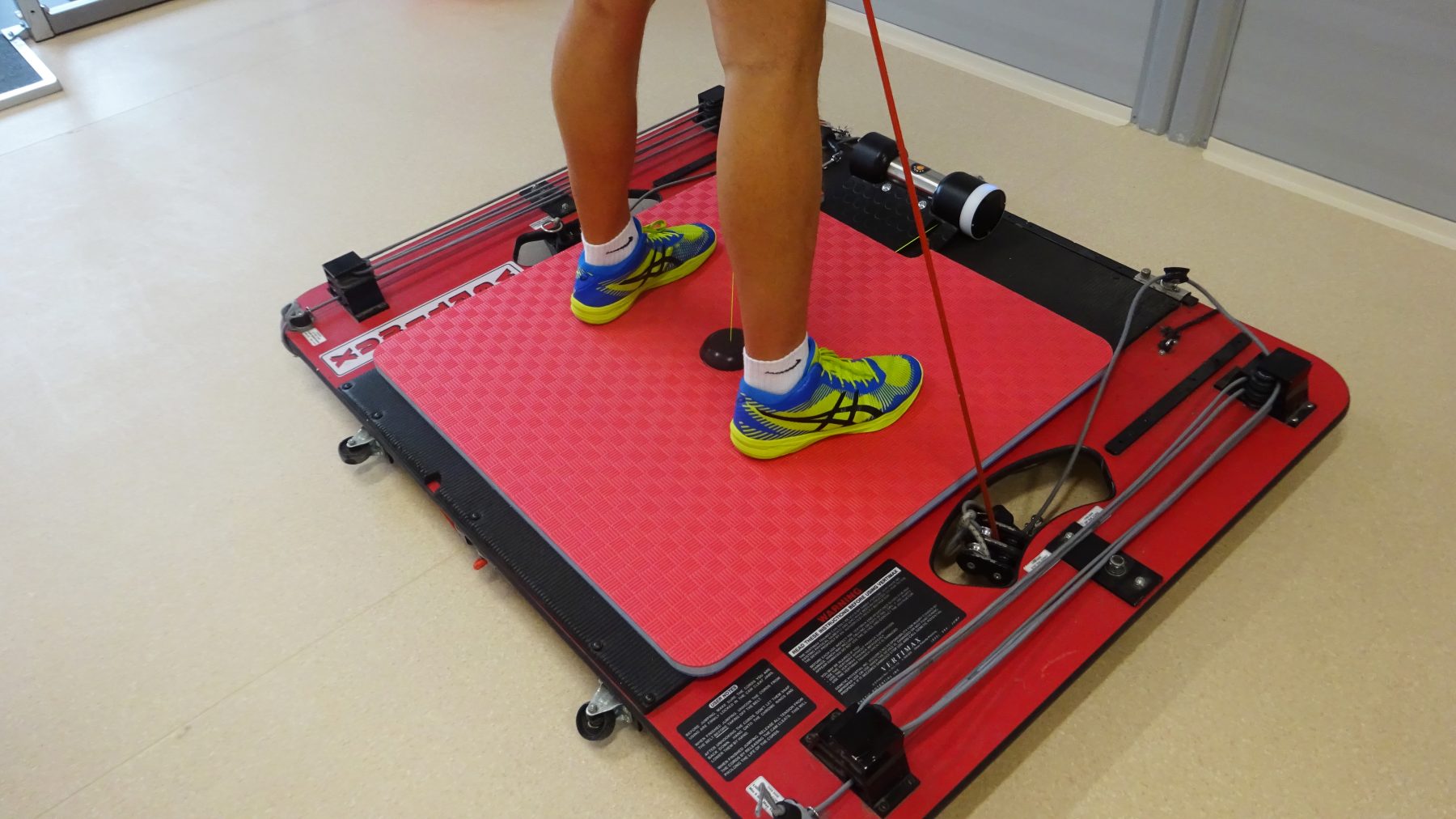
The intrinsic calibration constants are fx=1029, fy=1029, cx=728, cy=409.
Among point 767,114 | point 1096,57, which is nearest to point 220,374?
point 767,114

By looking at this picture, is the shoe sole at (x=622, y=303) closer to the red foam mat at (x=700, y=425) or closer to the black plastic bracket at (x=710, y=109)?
the red foam mat at (x=700, y=425)

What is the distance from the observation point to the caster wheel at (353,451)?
1.63 metres

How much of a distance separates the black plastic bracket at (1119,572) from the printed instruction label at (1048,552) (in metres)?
0.02

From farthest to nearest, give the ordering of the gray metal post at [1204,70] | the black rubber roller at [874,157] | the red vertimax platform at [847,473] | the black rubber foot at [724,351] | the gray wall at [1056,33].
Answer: the gray wall at [1056,33]
the gray metal post at [1204,70]
the black rubber roller at [874,157]
the black rubber foot at [724,351]
the red vertimax platform at [847,473]

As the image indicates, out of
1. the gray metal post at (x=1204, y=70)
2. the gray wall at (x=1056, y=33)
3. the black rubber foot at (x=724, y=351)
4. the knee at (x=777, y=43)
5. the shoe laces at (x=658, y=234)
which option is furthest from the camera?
the gray wall at (x=1056, y=33)

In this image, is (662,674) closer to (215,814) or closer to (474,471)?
(474,471)

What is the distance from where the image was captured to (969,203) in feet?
5.65

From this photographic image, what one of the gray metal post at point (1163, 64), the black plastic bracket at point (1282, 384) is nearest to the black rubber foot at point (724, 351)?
the black plastic bracket at point (1282, 384)

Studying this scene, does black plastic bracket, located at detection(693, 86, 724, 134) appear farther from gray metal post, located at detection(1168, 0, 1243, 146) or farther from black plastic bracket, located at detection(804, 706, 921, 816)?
black plastic bracket, located at detection(804, 706, 921, 816)

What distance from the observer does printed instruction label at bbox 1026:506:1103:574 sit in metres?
1.31

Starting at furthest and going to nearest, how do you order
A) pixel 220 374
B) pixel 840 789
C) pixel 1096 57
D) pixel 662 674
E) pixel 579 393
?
pixel 1096 57 < pixel 220 374 < pixel 579 393 < pixel 662 674 < pixel 840 789

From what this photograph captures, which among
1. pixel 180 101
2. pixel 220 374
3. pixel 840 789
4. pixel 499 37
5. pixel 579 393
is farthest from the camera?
pixel 499 37

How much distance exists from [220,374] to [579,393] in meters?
0.75

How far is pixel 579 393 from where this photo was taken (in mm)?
1577
